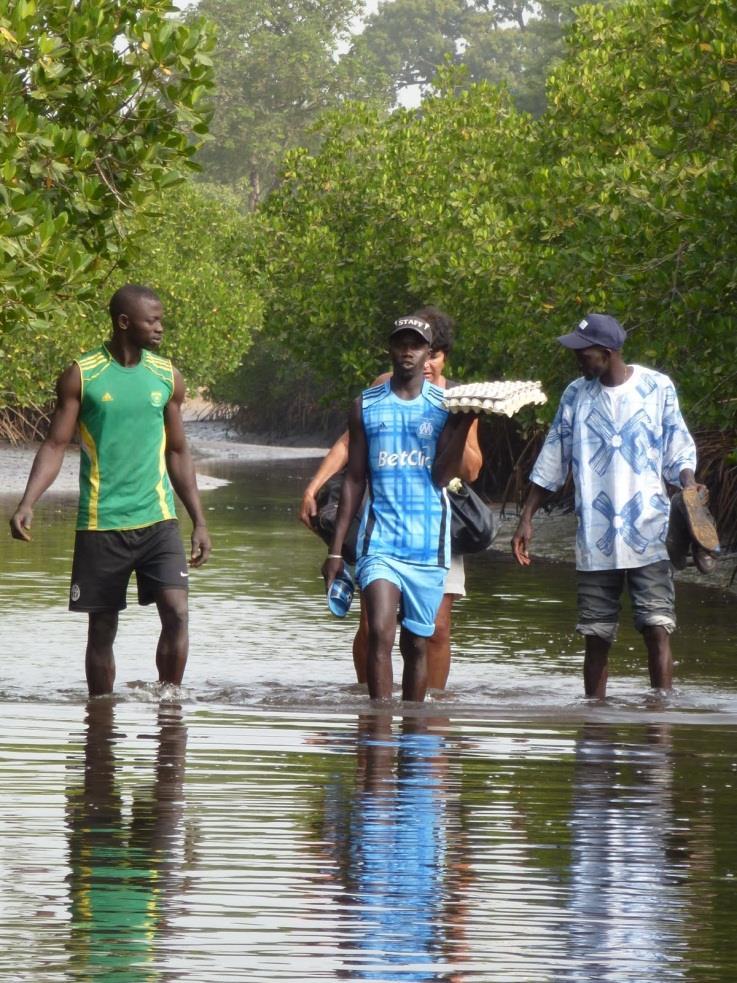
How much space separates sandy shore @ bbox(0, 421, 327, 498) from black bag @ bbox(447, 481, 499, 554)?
59.8 feet

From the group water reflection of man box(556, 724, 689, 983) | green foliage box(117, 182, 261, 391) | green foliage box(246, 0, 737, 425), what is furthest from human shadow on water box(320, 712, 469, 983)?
green foliage box(117, 182, 261, 391)

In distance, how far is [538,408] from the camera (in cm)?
1908

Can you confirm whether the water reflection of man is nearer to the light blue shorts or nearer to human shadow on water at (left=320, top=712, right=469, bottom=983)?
human shadow on water at (left=320, top=712, right=469, bottom=983)

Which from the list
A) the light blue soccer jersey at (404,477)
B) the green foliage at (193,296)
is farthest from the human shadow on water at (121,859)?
the green foliage at (193,296)

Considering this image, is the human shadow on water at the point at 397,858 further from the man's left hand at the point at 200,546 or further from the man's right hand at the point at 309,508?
the man's right hand at the point at 309,508

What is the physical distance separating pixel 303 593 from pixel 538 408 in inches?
220

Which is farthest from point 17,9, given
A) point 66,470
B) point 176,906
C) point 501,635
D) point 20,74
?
point 66,470

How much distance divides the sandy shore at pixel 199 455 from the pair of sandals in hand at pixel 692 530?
18.5 m

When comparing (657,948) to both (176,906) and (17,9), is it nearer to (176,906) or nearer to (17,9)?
(176,906)

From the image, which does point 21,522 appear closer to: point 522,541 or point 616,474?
point 522,541

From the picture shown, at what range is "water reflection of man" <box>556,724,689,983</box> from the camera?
4395mm

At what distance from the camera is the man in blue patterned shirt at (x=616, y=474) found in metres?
8.11

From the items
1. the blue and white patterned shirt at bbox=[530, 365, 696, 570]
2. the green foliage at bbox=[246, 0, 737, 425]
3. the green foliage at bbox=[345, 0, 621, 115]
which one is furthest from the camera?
the green foliage at bbox=[345, 0, 621, 115]

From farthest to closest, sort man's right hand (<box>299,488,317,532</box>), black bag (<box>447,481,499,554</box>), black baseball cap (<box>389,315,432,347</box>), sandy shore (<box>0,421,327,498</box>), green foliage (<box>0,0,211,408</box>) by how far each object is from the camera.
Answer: sandy shore (<box>0,421,327,498</box>) → green foliage (<box>0,0,211,408</box>) → man's right hand (<box>299,488,317,532</box>) → black bag (<box>447,481,499,554</box>) → black baseball cap (<box>389,315,432,347</box>)
